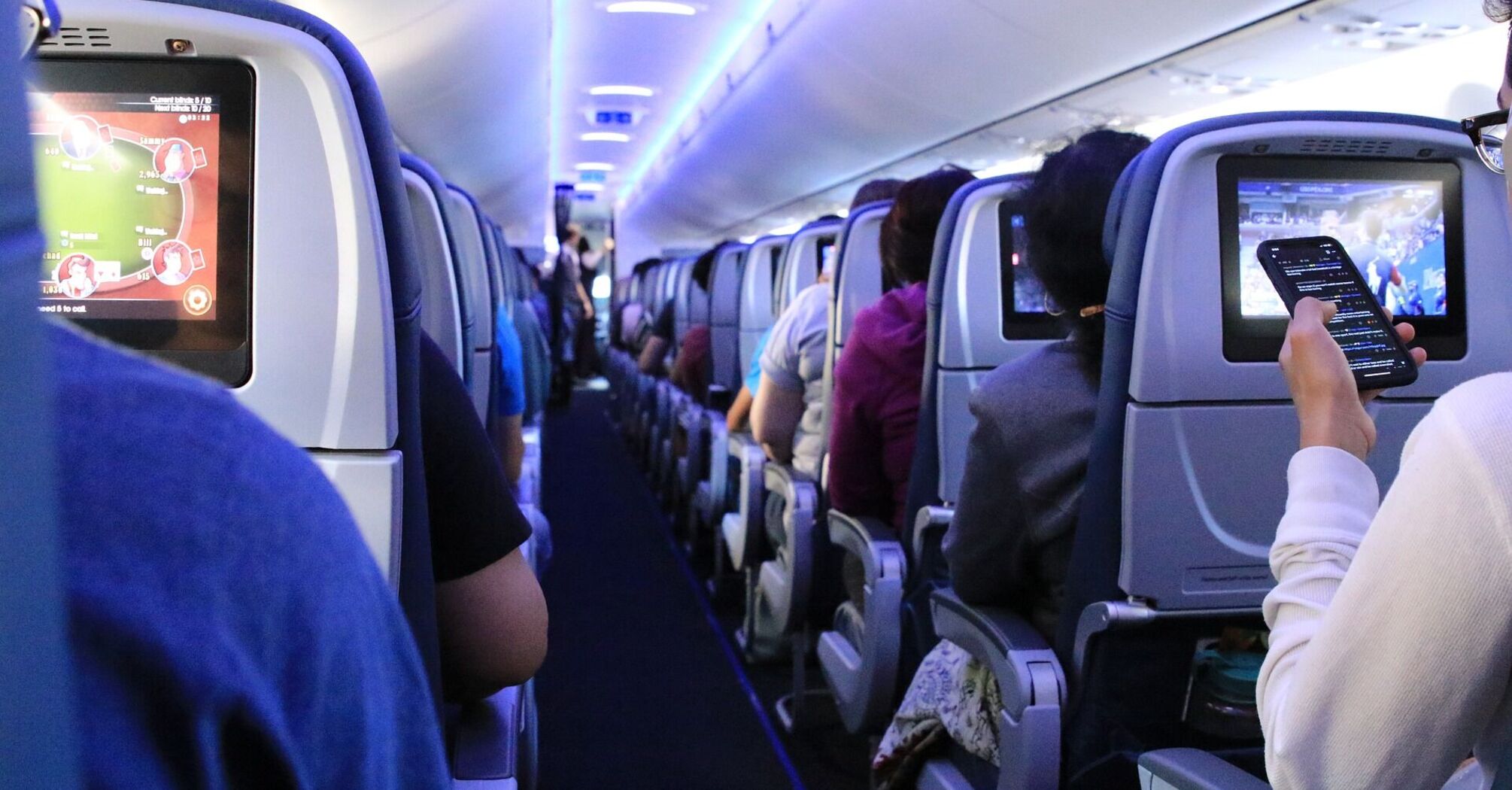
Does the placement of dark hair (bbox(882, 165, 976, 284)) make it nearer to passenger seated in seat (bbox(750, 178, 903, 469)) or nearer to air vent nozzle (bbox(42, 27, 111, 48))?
passenger seated in seat (bbox(750, 178, 903, 469))

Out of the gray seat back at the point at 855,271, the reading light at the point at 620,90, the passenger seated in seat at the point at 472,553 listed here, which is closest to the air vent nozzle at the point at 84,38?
the passenger seated in seat at the point at 472,553

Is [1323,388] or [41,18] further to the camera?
[1323,388]

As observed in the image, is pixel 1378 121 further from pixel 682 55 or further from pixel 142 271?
pixel 682 55

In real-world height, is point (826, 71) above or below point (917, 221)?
above

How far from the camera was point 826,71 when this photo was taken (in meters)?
8.38

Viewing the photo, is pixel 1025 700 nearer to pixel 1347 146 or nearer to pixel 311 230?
pixel 1347 146

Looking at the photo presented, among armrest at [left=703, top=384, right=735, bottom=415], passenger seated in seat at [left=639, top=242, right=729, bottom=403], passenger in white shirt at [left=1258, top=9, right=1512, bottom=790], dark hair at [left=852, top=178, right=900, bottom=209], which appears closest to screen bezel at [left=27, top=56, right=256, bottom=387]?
passenger in white shirt at [left=1258, top=9, right=1512, bottom=790]

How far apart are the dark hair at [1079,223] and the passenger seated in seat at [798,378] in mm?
1798

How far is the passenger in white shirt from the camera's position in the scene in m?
0.87

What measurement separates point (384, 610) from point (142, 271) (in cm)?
87

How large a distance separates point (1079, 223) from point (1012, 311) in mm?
806

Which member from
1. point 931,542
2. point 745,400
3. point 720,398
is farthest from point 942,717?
point 720,398

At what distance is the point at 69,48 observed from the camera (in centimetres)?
120

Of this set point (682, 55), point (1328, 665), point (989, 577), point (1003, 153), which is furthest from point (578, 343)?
point (1328, 665)
